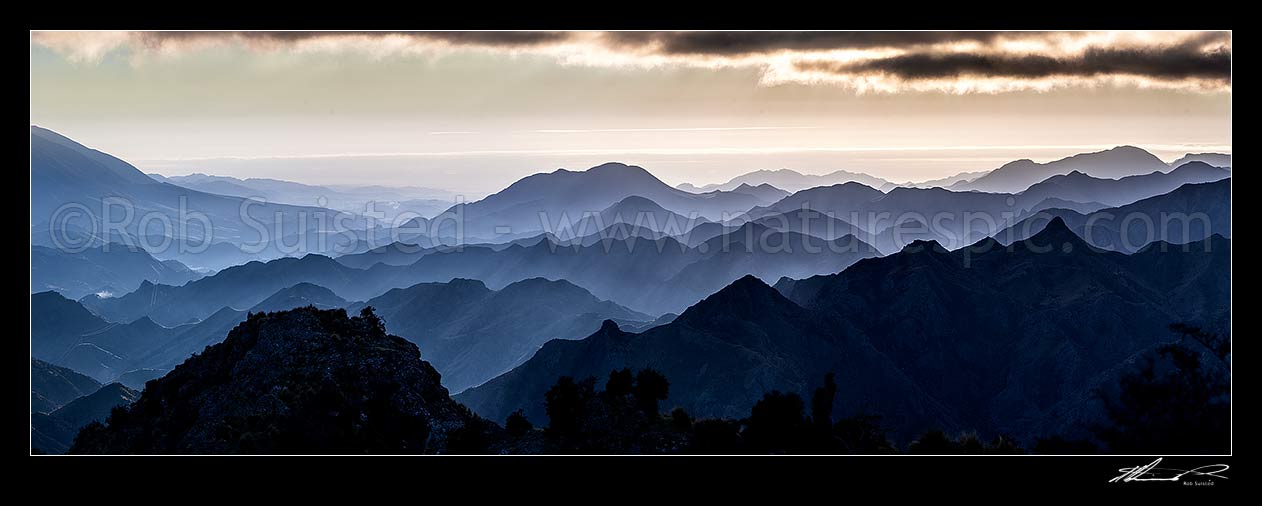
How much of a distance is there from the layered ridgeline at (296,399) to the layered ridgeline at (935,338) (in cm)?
3780

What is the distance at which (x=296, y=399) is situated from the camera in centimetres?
2973

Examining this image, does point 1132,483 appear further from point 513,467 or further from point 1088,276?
point 1088,276

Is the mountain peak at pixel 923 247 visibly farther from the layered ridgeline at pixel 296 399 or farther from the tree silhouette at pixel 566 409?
the tree silhouette at pixel 566 409

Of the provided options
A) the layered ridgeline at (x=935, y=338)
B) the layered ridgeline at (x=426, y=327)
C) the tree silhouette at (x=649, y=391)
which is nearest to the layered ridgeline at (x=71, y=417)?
the layered ridgeline at (x=935, y=338)

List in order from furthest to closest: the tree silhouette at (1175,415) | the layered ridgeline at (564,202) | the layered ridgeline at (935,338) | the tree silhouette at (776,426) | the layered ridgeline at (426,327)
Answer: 1. the layered ridgeline at (564,202)
2. the layered ridgeline at (426,327)
3. the layered ridgeline at (935,338)
4. the tree silhouette at (776,426)
5. the tree silhouette at (1175,415)

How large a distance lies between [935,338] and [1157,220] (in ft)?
160

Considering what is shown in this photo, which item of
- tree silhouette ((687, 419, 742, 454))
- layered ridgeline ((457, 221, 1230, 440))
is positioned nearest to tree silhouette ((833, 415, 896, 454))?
tree silhouette ((687, 419, 742, 454))

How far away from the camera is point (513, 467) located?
2009 centimetres

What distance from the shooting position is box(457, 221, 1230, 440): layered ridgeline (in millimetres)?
71000

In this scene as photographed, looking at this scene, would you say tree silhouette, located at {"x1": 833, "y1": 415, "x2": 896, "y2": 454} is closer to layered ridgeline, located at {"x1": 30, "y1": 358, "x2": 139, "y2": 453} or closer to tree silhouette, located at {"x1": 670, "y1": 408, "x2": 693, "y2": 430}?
tree silhouette, located at {"x1": 670, "y1": 408, "x2": 693, "y2": 430}

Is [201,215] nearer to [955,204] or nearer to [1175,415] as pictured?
[955,204]
